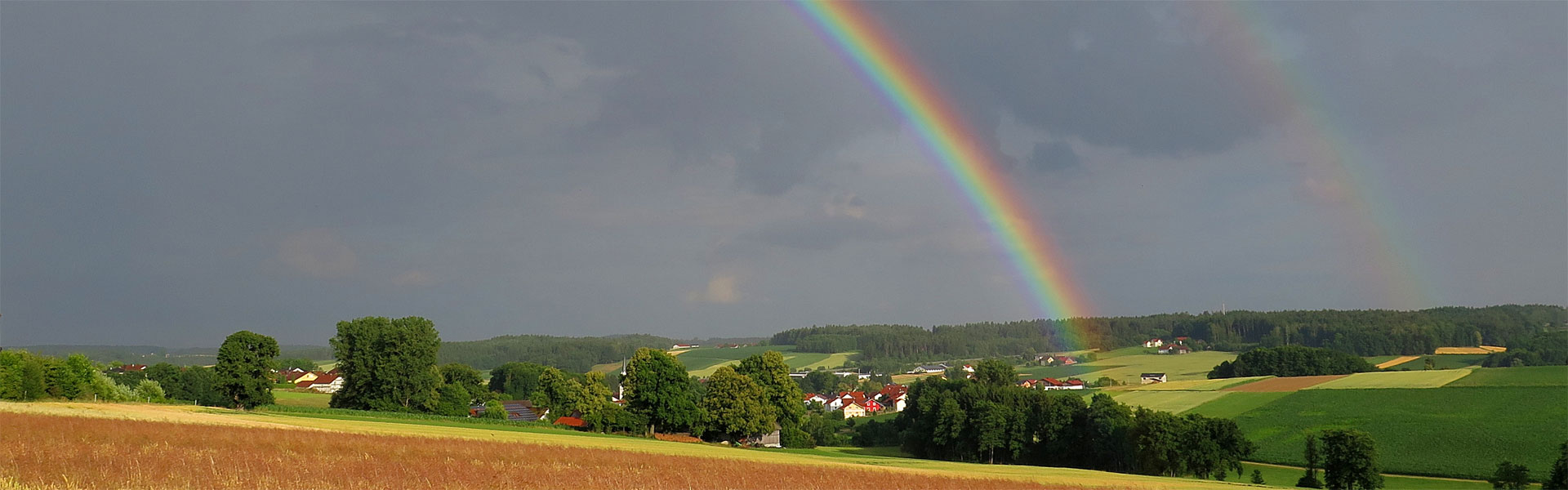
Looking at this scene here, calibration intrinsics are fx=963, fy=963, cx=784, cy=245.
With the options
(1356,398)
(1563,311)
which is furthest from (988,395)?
(1563,311)

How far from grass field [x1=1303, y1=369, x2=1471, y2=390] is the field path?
1111 inches

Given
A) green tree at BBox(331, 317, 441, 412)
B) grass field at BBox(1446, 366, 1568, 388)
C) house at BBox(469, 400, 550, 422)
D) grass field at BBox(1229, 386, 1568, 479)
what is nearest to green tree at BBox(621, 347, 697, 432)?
green tree at BBox(331, 317, 441, 412)

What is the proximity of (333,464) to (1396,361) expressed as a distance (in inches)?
6821

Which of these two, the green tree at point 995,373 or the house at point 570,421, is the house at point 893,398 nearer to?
the green tree at point 995,373

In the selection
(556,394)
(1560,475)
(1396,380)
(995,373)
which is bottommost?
(1560,475)

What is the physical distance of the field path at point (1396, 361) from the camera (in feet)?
486

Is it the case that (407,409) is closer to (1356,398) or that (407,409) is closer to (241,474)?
(241,474)

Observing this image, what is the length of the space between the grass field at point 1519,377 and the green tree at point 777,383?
71603 mm

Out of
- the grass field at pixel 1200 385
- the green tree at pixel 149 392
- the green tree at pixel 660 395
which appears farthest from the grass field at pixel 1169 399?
the green tree at pixel 149 392

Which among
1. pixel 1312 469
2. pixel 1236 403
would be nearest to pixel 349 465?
pixel 1312 469

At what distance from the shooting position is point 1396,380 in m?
112

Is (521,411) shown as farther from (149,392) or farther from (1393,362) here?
(1393,362)

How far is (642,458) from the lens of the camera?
33406mm

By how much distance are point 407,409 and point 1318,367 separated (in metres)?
125
